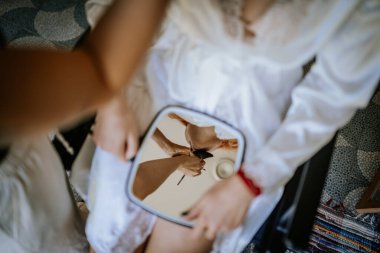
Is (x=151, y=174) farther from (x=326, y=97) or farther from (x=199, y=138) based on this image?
(x=326, y=97)

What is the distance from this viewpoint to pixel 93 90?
0.36m

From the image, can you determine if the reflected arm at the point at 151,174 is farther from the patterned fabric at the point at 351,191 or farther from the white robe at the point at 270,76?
the patterned fabric at the point at 351,191

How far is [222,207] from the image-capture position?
0.58 metres

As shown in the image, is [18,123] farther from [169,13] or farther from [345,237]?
[345,237]

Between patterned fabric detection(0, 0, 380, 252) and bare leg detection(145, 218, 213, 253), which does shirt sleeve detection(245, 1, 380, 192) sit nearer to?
bare leg detection(145, 218, 213, 253)

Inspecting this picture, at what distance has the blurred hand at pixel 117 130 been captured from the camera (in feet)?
2.01

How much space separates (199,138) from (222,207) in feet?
0.52

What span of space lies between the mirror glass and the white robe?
0.03m

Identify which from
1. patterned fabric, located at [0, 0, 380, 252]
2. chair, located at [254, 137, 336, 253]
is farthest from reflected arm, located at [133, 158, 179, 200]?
patterned fabric, located at [0, 0, 380, 252]

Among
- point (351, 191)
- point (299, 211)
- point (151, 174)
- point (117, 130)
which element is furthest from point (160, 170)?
point (351, 191)

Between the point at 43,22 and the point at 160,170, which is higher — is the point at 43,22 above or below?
above

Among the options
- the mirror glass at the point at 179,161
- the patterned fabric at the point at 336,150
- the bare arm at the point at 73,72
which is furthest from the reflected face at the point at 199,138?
the patterned fabric at the point at 336,150

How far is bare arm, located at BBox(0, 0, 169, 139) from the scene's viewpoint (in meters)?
0.31

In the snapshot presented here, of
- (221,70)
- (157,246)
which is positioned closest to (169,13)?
(221,70)
